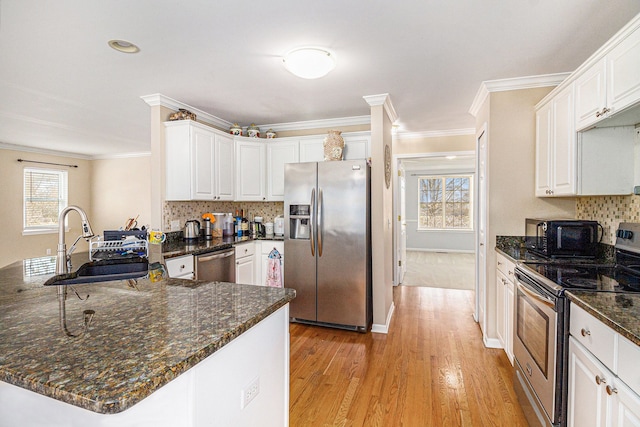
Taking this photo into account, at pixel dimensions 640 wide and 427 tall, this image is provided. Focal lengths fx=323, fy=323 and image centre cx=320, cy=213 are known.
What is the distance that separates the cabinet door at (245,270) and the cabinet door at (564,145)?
9.96ft

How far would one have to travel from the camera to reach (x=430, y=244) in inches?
343

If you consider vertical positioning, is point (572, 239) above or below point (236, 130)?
below

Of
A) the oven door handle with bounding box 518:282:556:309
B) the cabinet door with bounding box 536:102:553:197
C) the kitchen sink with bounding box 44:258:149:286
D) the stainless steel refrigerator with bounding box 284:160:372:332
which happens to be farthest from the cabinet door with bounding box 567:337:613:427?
the kitchen sink with bounding box 44:258:149:286

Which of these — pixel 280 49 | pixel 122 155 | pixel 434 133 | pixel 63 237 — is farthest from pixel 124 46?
pixel 122 155

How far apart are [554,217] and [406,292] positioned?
2.44m

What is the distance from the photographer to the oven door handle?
1.62m

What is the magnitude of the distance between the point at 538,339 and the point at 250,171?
11.2 ft

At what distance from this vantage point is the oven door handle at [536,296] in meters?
1.62

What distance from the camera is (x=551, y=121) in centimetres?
249

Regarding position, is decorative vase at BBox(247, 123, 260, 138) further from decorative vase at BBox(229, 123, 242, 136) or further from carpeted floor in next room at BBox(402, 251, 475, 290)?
carpeted floor in next room at BBox(402, 251, 475, 290)

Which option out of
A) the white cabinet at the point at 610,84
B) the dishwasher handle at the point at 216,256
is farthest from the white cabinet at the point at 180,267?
the white cabinet at the point at 610,84

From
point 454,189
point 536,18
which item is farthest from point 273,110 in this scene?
point 454,189

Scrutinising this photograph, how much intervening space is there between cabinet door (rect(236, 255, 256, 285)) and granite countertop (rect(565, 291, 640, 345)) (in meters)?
2.99

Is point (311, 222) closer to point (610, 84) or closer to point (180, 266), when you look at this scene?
point (180, 266)
